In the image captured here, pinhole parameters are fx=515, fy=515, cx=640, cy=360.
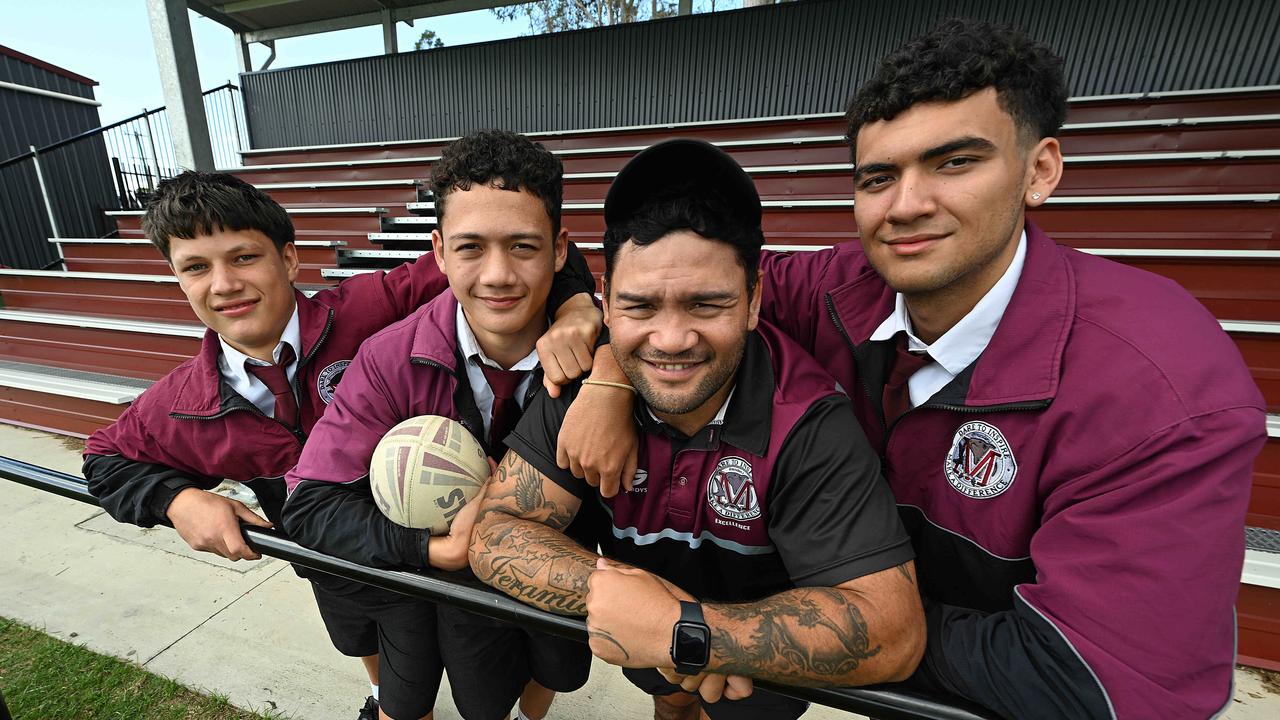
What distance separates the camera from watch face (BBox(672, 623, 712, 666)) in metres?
1.00

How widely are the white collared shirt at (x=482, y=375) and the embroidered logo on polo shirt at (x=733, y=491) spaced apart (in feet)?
2.28

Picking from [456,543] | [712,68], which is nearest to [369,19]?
[712,68]

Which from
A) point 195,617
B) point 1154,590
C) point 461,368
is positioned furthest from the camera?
point 195,617

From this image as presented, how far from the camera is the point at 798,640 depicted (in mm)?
1017

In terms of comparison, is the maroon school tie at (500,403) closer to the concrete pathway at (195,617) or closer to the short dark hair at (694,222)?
the short dark hair at (694,222)

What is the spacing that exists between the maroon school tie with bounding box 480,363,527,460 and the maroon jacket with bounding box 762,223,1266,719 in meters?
1.14

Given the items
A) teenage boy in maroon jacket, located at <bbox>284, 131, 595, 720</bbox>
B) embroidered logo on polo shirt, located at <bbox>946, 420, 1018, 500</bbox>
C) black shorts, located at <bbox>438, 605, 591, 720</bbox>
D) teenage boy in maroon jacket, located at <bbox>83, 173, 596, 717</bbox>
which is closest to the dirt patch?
embroidered logo on polo shirt, located at <bbox>946, 420, 1018, 500</bbox>

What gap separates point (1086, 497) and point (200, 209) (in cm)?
256

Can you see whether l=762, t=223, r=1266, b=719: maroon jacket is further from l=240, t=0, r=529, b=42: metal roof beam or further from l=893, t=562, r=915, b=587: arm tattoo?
l=240, t=0, r=529, b=42: metal roof beam

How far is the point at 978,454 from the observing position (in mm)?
1199

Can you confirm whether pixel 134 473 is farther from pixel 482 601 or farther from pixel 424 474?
pixel 482 601

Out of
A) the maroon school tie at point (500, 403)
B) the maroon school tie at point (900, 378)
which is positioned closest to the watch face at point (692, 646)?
the maroon school tie at point (900, 378)

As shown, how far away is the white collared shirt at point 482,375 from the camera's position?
1.63 meters

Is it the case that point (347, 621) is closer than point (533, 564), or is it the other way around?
point (533, 564)
